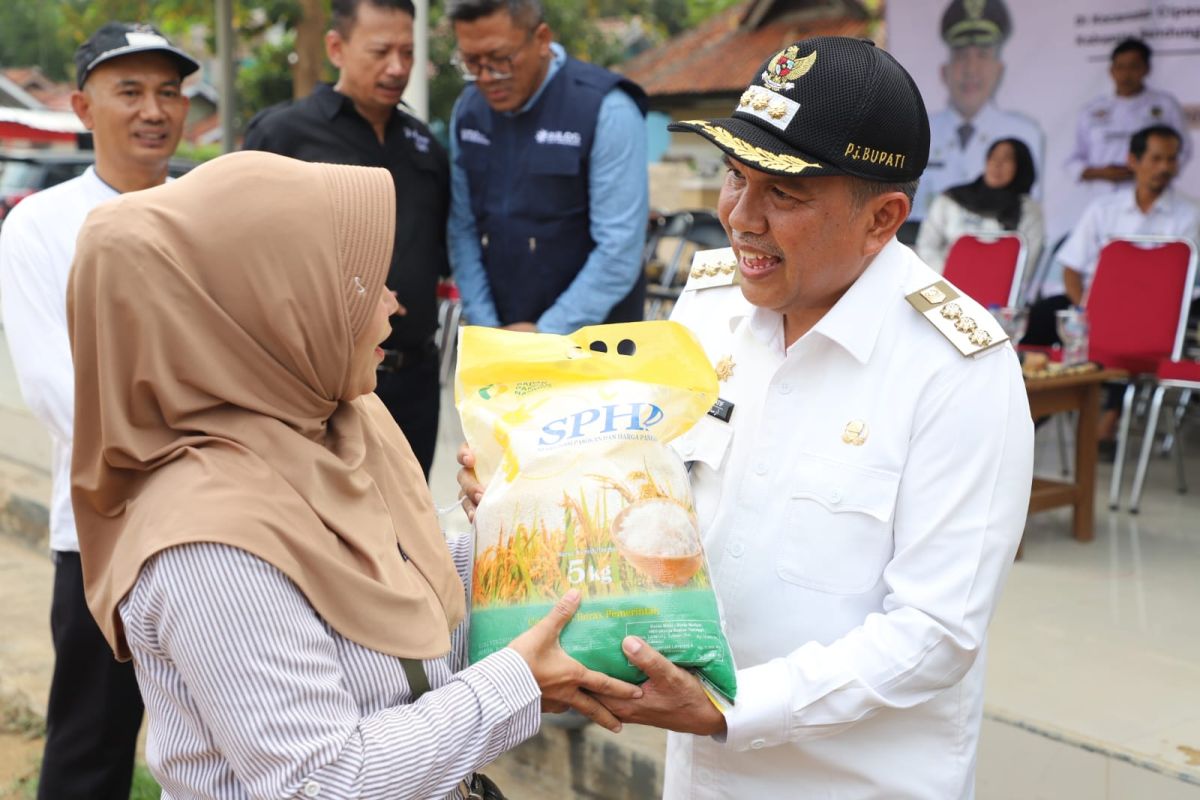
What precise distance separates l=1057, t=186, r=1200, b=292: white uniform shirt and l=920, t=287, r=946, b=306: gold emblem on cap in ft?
17.2

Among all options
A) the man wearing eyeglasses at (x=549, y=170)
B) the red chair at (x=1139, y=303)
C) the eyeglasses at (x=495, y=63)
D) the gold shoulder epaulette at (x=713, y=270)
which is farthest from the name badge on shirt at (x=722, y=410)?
the red chair at (x=1139, y=303)

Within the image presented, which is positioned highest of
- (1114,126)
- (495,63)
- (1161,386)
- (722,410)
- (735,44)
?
(735,44)

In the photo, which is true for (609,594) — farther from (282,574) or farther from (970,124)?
(970,124)

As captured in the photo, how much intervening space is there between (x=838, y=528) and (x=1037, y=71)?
640 cm

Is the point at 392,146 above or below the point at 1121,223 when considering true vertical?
above

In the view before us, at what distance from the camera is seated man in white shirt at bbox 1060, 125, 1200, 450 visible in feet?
→ 21.2

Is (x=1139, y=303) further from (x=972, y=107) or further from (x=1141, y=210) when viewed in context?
(x=972, y=107)

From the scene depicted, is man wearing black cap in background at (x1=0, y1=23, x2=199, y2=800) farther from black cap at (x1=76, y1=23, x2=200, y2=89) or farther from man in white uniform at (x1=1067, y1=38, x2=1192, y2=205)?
man in white uniform at (x1=1067, y1=38, x2=1192, y2=205)

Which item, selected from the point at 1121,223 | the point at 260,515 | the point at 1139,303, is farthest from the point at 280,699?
the point at 1121,223

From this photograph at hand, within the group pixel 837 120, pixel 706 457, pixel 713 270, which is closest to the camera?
pixel 837 120

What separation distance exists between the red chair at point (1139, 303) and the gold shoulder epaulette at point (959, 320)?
4274 millimetres

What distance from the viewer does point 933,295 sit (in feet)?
5.65

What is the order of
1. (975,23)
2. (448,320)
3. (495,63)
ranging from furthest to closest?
(448,320)
(975,23)
(495,63)

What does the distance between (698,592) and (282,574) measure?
542mm
